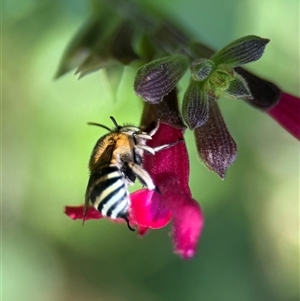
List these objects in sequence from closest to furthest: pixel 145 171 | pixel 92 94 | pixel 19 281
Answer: pixel 145 171 < pixel 92 94 < pixel 19 281

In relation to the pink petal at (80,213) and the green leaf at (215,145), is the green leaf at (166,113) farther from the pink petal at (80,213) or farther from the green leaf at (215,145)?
the pink petal at (80,213)

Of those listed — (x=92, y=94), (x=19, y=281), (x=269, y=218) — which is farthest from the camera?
(x=269, y=218)

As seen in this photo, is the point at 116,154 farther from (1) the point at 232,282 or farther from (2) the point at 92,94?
(1) the point at 232,282

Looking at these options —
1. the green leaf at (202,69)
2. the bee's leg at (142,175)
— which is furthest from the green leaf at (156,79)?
the bee's leg at (142,175)

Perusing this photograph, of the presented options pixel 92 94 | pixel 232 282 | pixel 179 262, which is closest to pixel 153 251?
pixel 179 262

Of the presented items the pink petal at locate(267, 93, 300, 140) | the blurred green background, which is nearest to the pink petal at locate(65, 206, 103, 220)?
the pink petal at locate(267, 93, 300, 140)

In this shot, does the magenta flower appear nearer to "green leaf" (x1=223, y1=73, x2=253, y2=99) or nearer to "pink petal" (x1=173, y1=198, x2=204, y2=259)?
"pink petal" (x1=173, y1=198, x2=204, y2=259)
